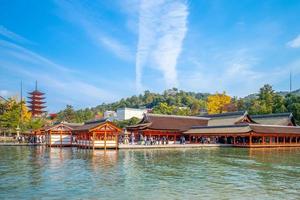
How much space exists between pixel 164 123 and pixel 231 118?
36.4 ft

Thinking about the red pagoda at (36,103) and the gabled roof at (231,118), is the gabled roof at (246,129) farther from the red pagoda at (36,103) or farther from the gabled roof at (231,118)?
the red pagoda at (36,103)

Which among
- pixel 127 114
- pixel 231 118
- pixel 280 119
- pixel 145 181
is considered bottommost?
pixel 145 181

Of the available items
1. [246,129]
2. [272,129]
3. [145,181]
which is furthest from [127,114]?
[145,181]

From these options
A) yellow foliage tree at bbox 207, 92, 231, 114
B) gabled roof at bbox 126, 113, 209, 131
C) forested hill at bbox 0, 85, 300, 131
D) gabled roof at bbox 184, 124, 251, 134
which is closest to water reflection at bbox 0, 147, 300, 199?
gabled roof at bbox 184, 124, 251, 134

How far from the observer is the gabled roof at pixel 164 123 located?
49.9 meters

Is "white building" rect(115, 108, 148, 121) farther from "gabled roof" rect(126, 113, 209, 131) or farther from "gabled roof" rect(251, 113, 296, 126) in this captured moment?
"gabled roof" rect(251, 113, 296, 126)

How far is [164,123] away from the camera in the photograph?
51594mm

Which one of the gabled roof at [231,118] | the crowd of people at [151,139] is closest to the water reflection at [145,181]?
the crowd of people at [151,139]

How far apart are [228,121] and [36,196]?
145 ft

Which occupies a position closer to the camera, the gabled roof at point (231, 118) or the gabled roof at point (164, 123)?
the gabled roof at point (164, 123)

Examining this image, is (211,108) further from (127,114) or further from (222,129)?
(222,129)

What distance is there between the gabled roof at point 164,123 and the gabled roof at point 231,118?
330cm

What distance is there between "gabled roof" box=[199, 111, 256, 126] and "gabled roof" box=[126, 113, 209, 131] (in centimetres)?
330

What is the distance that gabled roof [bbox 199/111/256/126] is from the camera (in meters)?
52.6
